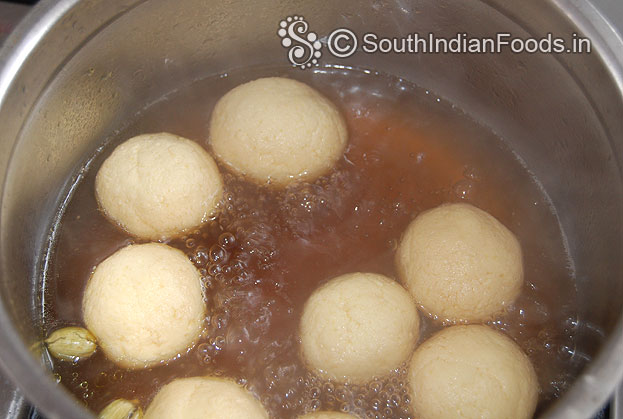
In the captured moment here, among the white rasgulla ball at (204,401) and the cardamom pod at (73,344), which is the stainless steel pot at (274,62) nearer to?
the cardamom pod at (73,344)

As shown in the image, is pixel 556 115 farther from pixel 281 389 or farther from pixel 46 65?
pixel 46 65

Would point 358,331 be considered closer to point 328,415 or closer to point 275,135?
point 328,415

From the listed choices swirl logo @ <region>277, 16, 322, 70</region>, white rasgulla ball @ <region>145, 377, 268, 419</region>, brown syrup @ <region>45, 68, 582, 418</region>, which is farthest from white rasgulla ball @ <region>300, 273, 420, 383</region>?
swirl logo @ <region>277, 16, 322, 70</region>

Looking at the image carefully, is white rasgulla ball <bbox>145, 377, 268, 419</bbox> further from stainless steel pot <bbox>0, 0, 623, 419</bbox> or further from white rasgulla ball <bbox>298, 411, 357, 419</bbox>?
stainless steel pot <bbox>0, 0, 623, 419</bbox>

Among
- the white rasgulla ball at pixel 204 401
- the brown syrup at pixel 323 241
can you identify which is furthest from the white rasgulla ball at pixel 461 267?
the white rasgulla ball at pixel 204 401

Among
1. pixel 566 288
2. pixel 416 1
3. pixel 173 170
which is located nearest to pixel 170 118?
pixel 173 170

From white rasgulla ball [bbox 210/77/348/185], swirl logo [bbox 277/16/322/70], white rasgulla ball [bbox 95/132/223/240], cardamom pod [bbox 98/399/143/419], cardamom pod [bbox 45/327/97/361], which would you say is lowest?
cardamom pod [bbox 98/399/143/419]
